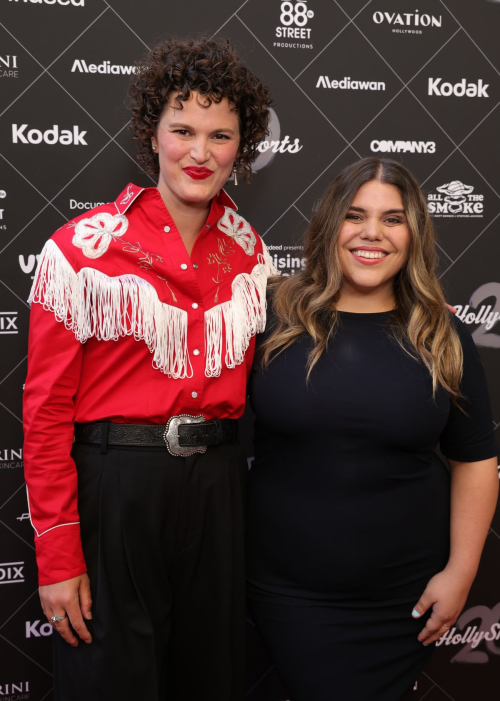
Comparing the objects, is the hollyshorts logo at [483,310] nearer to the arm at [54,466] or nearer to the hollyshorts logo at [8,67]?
the arm at [54,466]

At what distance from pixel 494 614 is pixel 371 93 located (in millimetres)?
2050

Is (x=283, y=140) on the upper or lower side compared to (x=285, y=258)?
upper

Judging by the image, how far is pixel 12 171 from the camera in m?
2.12

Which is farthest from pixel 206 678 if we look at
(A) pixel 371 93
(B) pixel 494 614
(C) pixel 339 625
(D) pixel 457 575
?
(A) pixel 371 93

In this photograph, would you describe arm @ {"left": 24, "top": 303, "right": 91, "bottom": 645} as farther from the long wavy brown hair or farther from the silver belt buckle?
the long wavy brown hair

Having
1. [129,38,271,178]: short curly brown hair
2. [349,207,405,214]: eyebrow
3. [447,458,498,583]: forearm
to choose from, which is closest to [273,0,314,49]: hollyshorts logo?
[129,38,271,178]: short curly brown hair

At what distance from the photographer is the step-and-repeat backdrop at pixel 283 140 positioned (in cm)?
212

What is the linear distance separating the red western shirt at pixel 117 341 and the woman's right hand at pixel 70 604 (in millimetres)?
27

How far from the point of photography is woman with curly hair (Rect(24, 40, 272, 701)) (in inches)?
61.2

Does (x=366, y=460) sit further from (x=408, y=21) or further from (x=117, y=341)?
(x=408, y=21)

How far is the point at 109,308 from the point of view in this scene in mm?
1588

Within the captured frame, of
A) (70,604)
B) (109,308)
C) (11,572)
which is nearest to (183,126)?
(109,308)

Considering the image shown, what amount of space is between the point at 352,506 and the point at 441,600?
36 centimetres

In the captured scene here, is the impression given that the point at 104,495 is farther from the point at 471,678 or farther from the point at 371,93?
the point at 471,678
